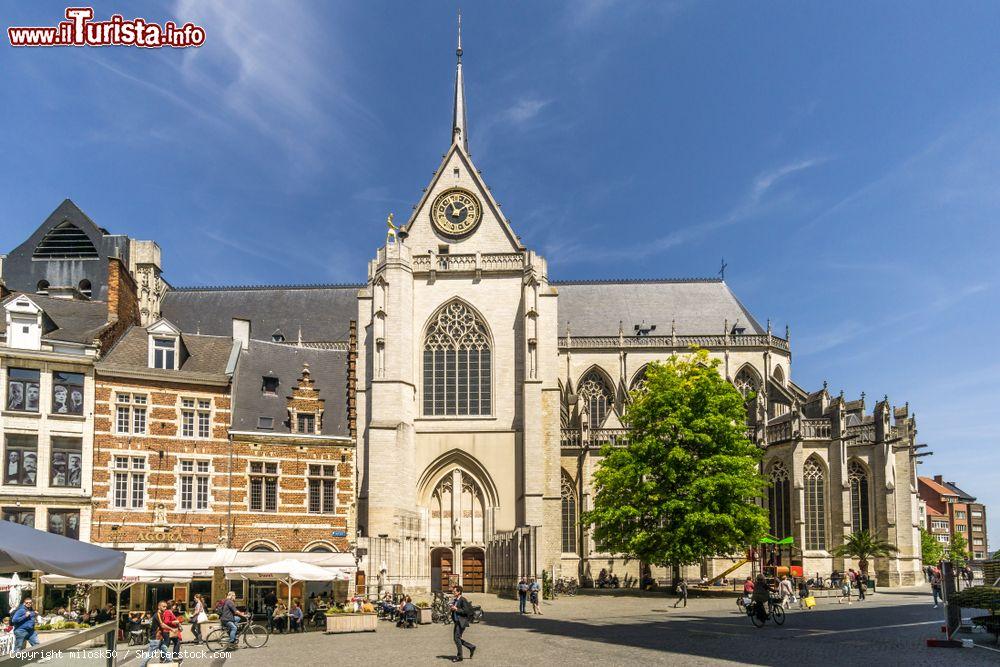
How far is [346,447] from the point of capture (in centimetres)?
2944

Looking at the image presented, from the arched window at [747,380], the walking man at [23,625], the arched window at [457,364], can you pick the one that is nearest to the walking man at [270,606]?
the walking man at [23,625]

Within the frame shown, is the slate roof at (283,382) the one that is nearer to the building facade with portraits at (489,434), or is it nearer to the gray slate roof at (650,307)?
the building facade with portraits at (489,434)

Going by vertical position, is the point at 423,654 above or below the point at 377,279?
below

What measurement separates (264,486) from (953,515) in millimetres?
93014

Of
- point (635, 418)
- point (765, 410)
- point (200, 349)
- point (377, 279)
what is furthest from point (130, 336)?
point (765, 410)

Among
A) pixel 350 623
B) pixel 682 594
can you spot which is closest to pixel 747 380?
pixel 682 594

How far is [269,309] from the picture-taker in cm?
4459

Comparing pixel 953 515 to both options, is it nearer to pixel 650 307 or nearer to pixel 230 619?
pixel 650 307

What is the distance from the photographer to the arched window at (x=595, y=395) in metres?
45.7

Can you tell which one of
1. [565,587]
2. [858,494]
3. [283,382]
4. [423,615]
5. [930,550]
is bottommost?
[930,550]

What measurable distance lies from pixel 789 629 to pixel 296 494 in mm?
15788

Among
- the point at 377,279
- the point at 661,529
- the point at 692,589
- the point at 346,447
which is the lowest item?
the point at 692,589

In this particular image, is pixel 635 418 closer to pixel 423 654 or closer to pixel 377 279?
pixel 377 279

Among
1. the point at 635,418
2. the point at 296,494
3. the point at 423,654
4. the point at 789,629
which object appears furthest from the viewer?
the point at 635,418
